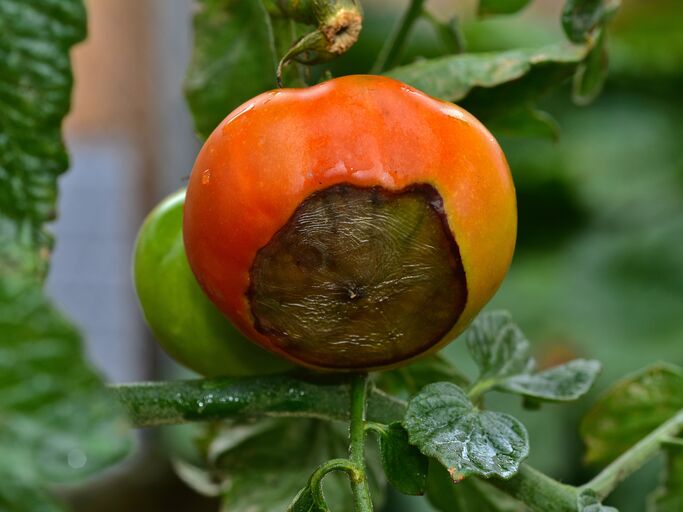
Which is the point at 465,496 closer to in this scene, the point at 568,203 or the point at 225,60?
the point at 225,60

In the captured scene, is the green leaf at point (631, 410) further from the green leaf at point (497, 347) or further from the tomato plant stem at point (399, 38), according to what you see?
the tomato plant stem at point (399, 38)

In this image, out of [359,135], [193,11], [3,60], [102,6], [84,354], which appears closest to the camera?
[84,354]

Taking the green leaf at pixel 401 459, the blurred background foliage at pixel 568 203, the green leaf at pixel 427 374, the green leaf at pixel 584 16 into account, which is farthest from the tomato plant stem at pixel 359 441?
the blurred background foliage at pixel 568 203

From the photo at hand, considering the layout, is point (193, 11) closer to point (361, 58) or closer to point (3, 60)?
point (3, 60)

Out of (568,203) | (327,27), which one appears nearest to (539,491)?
(327,27)

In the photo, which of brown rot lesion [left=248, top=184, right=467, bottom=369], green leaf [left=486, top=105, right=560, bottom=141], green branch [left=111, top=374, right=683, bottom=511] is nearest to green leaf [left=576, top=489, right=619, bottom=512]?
green branch [left=111, top=374, right=683, bottom=511]

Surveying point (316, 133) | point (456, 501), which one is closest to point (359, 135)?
point (316, 133)
